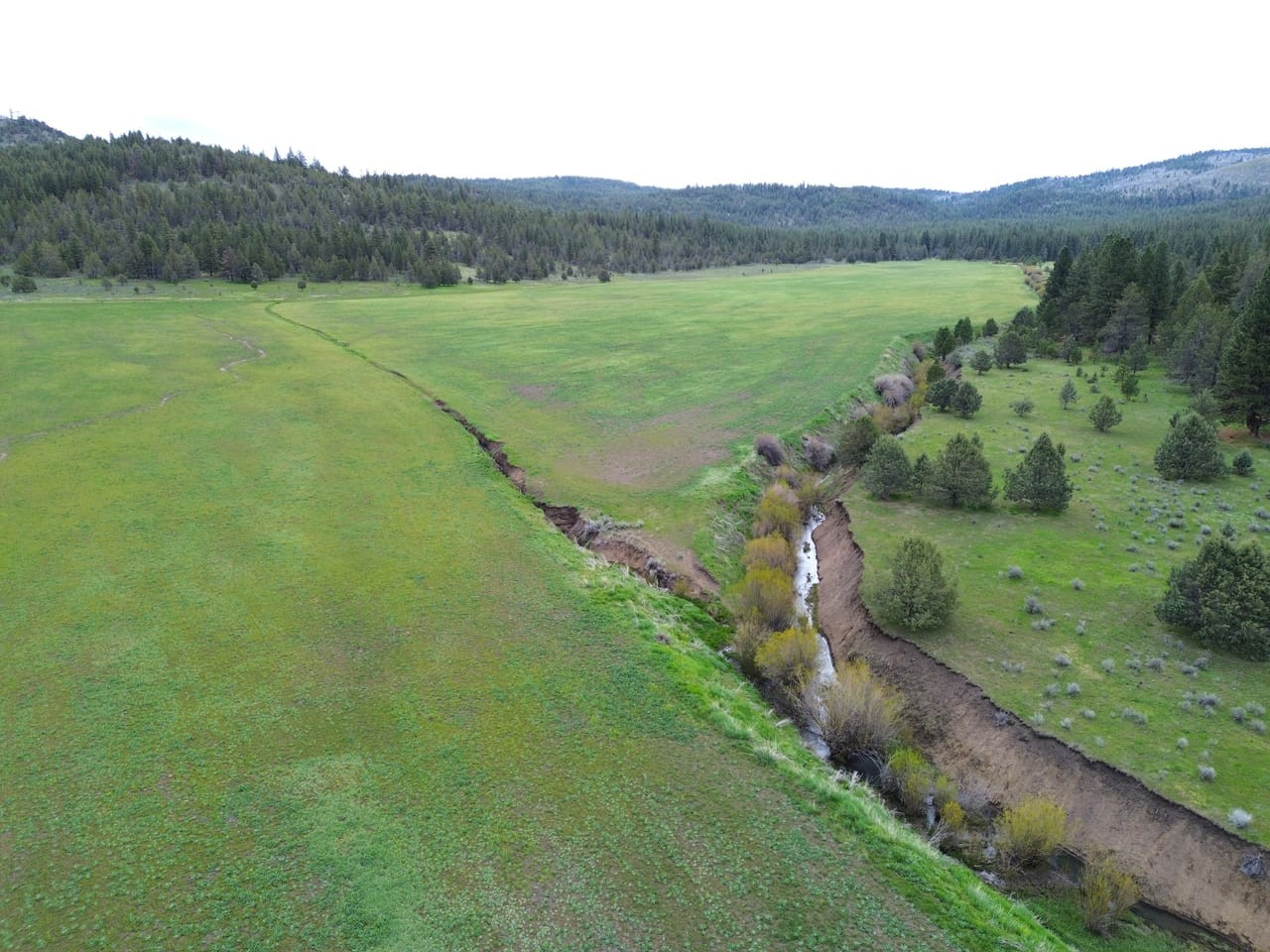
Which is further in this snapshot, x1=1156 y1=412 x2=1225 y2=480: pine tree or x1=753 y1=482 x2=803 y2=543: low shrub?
x1=1156 y1=412 x2=1225 y2=480: pine tree

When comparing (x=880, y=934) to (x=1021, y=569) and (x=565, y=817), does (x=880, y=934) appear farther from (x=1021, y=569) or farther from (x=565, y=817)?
(x=1021, y=569)

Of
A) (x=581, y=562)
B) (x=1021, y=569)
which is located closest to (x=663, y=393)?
(x=581, y=562)

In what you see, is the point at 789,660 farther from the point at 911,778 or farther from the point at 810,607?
the point at 810,607

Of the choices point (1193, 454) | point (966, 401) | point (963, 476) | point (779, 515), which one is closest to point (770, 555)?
point (779, 515)

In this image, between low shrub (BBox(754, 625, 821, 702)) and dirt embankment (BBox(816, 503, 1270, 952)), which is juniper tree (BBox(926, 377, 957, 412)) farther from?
low shrub (BBox(754, 625, 821, 702))

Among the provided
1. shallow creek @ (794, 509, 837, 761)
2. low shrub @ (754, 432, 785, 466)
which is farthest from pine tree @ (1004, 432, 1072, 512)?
low shrub @ (754, 432, 785, 466)

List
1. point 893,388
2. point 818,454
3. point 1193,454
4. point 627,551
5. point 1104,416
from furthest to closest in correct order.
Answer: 1. point 893,388
2. point 1104,416
3. point 818,454
4. point 1193,454
5. point 627,551
